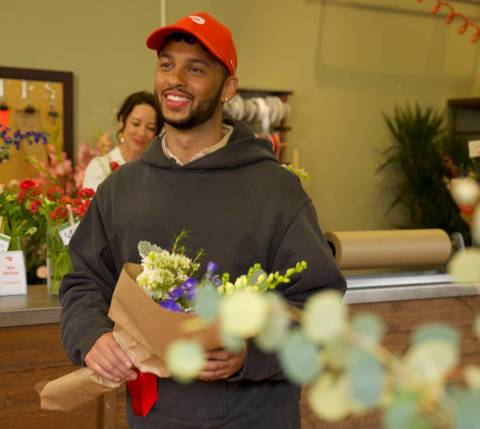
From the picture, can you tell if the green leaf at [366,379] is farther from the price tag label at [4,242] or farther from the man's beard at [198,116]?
the price tag label at [4,242]

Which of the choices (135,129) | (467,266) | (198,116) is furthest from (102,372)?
Answer: (135,129)

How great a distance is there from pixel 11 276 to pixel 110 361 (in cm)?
124

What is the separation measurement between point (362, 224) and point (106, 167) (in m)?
3.09

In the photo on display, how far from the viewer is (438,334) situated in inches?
11.4

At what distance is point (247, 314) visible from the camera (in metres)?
0.29

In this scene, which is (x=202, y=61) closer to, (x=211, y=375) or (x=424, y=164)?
(x=211, y=375)

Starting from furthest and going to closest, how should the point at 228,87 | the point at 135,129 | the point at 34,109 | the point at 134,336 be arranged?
the point at 34,109
the point at 135,129
the point at 228,87
the point at 134,336

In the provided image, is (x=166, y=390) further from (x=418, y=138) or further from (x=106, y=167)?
(x=418, y=138)

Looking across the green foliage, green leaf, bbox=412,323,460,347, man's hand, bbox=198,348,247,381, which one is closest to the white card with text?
man's hand, bbox=198,348,247,381

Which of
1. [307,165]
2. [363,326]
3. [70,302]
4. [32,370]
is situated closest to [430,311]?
[32,370]

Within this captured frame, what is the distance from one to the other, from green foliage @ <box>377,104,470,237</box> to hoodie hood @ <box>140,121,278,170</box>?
4.47m

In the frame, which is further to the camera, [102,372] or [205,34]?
[205,34]

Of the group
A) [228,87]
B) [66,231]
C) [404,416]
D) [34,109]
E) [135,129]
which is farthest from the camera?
[34,109]

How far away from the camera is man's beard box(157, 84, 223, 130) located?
1645mm
